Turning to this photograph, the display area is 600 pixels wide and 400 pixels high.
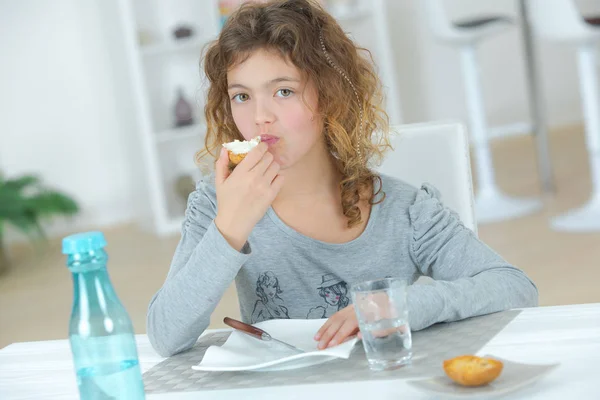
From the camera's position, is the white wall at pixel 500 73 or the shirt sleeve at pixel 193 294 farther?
the white wall at pixel 500 73

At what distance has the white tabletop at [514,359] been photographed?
88 cm

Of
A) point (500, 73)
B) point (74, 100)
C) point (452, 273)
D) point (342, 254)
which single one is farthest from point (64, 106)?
point (452, 273)

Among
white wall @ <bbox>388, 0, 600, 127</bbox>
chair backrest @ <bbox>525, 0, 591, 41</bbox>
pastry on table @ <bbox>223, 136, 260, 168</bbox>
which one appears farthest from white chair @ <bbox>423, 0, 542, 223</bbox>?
pastry on table @ <bbox>223, 136, 260, 168</bbox>

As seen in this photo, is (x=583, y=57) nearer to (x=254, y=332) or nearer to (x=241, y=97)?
(x=241, y=97)

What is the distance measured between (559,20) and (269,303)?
2803 millimetres

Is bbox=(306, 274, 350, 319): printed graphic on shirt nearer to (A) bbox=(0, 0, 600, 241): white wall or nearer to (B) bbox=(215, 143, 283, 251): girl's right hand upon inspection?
(B) bbox=(215, 143, 283, 251): girl's right hand

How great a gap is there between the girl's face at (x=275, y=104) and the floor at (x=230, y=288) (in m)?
1.69

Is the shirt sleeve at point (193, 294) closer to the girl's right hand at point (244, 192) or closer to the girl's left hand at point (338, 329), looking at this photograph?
the girl's right hand at point (244, 192)

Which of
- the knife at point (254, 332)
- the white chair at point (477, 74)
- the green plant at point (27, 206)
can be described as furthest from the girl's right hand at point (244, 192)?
the green plant at point (27, 206)

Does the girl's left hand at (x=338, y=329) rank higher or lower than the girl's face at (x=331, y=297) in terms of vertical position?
higher

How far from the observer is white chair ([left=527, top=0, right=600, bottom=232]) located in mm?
3803

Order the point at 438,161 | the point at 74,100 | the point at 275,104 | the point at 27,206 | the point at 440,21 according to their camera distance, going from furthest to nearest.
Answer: the point at 74,100, the point at 27,206, the point at 440,21, the point at 438,161, the point at 275,104

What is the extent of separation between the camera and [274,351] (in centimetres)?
110

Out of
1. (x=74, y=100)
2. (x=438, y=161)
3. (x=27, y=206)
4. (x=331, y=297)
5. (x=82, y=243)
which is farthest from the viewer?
(x=74, y=100)
